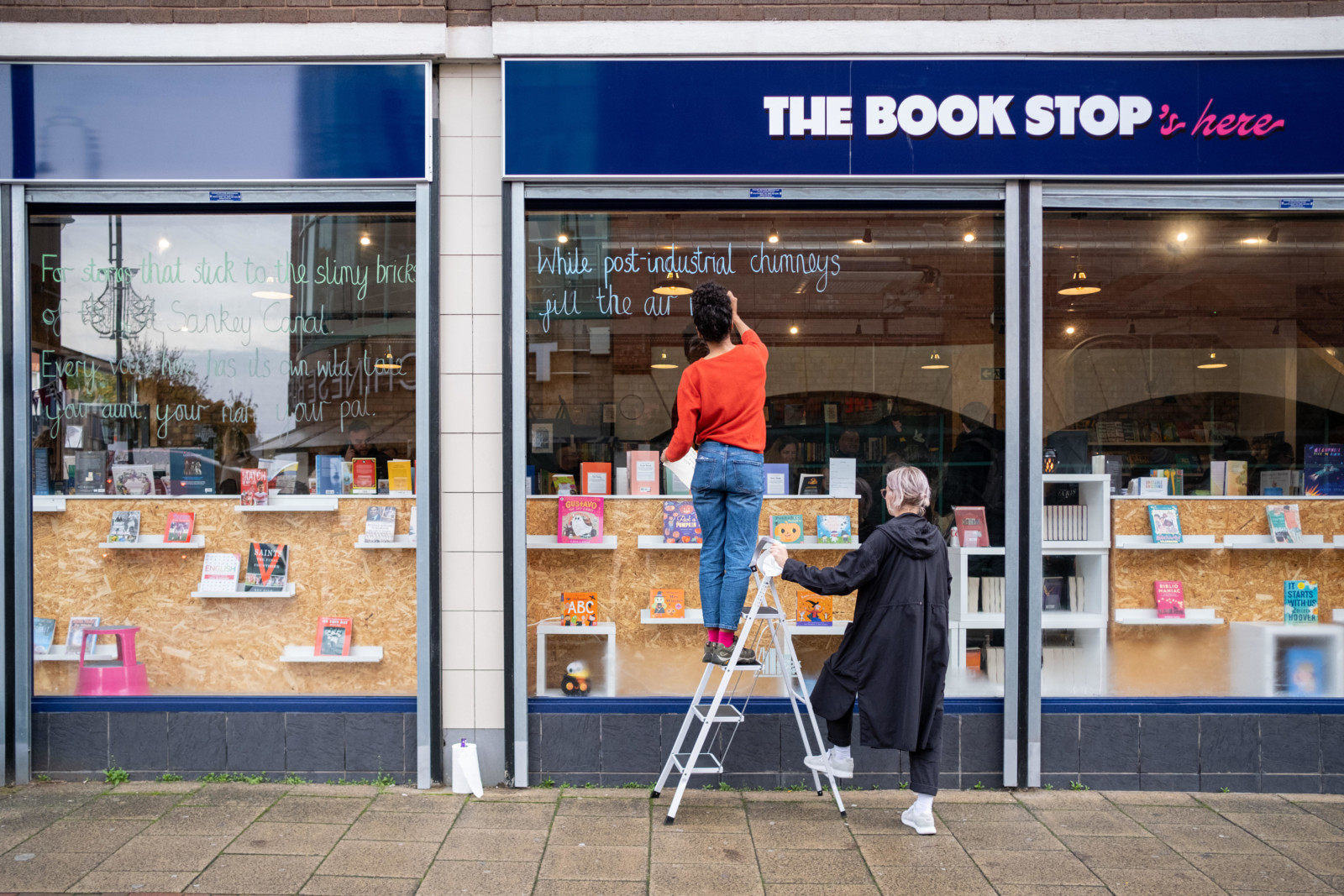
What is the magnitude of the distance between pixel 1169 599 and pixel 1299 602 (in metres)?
0.75

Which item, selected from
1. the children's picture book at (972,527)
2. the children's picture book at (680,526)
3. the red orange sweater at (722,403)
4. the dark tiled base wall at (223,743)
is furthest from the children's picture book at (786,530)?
the dark tiled base wall at (223,743)

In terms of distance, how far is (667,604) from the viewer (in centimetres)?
512

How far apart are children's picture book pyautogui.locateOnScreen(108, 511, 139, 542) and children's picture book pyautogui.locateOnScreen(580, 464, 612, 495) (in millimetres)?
2572

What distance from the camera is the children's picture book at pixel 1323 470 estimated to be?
523 cm

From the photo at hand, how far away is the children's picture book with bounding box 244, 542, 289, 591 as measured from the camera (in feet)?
16.6

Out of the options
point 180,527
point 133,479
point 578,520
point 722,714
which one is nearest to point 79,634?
point 180,527

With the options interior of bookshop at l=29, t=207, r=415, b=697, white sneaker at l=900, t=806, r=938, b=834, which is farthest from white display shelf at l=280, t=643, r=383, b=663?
white sneaker at l=900, t=806, r=938, b=834

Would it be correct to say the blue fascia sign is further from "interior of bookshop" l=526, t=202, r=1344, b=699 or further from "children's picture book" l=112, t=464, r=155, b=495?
"children's picture book" l=112, t=464, r=155, b=495

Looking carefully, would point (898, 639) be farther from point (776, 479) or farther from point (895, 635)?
point (776, 479)

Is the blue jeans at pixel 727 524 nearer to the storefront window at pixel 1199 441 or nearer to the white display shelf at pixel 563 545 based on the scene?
the white display shelf at pixel 563 545

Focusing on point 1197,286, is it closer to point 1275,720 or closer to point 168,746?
point 1275,720

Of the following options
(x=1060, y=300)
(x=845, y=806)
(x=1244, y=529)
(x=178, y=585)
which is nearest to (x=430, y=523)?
(x=178, y=585)

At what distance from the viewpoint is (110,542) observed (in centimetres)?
504

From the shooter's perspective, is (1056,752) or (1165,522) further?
(1165,522)
